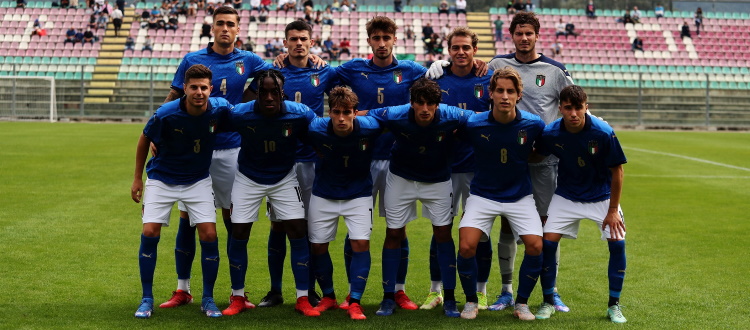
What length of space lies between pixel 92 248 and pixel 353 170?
3544 millimetres

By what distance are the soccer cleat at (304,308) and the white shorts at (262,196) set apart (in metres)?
0.60

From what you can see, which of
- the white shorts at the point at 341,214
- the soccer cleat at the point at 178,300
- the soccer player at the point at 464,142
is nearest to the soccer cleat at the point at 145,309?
the soccer cleat at the point at 178,300

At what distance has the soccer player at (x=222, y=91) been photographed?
6.57 meters

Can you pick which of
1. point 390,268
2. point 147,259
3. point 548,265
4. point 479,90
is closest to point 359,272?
point 390,268

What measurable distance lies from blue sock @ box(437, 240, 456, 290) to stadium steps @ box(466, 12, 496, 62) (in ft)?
104

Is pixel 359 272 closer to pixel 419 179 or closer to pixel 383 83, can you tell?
pixel 419 179

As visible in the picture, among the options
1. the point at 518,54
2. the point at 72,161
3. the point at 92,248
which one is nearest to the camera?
the point at 518,54

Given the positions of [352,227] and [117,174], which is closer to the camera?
[352,227]

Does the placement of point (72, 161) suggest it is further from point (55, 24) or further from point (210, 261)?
point (55, 24)

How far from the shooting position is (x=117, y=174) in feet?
49.0

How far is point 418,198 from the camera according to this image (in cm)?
631

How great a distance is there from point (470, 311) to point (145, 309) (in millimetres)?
2270

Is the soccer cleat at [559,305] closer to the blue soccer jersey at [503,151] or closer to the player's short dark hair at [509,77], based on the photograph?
the blue soccer jersey at [503,151]

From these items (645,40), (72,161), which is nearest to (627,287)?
(72,161)
